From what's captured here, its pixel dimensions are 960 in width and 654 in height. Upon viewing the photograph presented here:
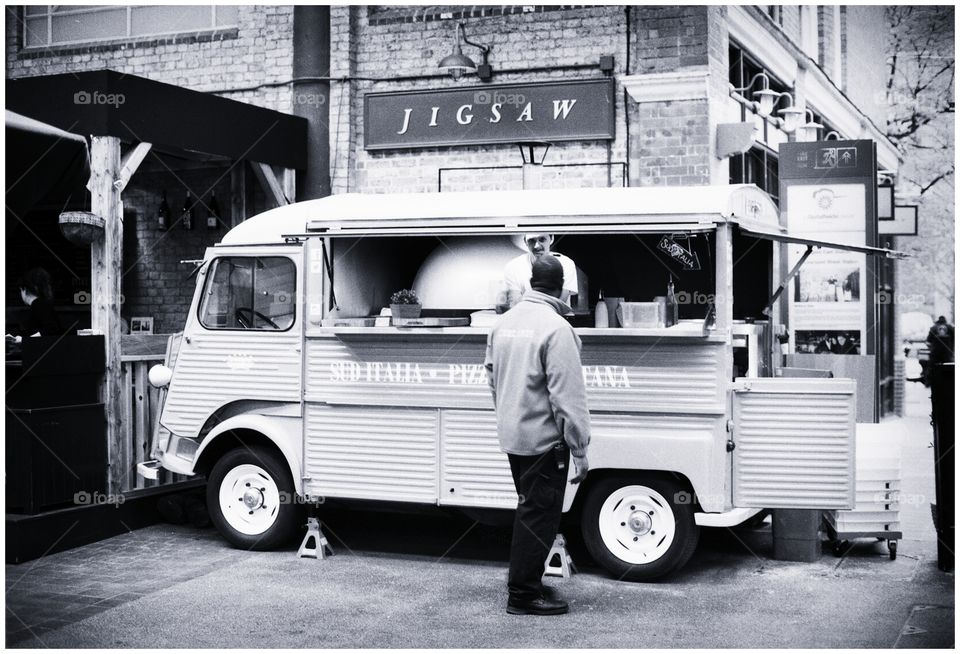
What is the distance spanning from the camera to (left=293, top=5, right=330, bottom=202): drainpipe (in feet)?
35.9

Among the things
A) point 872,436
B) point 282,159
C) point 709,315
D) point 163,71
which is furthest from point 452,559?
point 163,71

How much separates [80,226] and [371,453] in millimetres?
2829

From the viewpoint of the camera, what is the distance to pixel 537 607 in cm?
589

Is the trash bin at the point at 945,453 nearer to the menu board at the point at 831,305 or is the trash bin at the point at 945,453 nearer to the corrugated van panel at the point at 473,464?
the corrugated van panel at the point at 473,464

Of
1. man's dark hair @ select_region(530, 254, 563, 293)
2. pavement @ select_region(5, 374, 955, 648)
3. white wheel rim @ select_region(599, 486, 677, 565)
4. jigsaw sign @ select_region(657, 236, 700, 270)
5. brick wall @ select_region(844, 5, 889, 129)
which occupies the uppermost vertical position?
brick wall @ select_region(844, 5, 889, 129)

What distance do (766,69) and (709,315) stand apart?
686 cm

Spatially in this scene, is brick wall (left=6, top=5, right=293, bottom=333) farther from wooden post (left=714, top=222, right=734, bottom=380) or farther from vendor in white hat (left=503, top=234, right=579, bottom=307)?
wooden post (left=714, top=222, right=734, bottom=380)

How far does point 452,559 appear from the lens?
7.43 m

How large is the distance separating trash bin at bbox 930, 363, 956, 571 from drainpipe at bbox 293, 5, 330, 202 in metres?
6.30

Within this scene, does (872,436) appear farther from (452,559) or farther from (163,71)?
(163,71)

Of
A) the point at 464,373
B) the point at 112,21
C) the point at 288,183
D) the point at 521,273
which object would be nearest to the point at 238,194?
the point at 288,183

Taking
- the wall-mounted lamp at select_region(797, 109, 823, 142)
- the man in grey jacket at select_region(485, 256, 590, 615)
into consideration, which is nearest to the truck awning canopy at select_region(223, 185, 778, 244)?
the man in grey jacket at select_region(485, 256, 590, 615)

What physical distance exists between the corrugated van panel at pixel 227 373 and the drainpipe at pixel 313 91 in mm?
3493

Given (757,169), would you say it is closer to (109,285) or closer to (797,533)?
(797,533)
